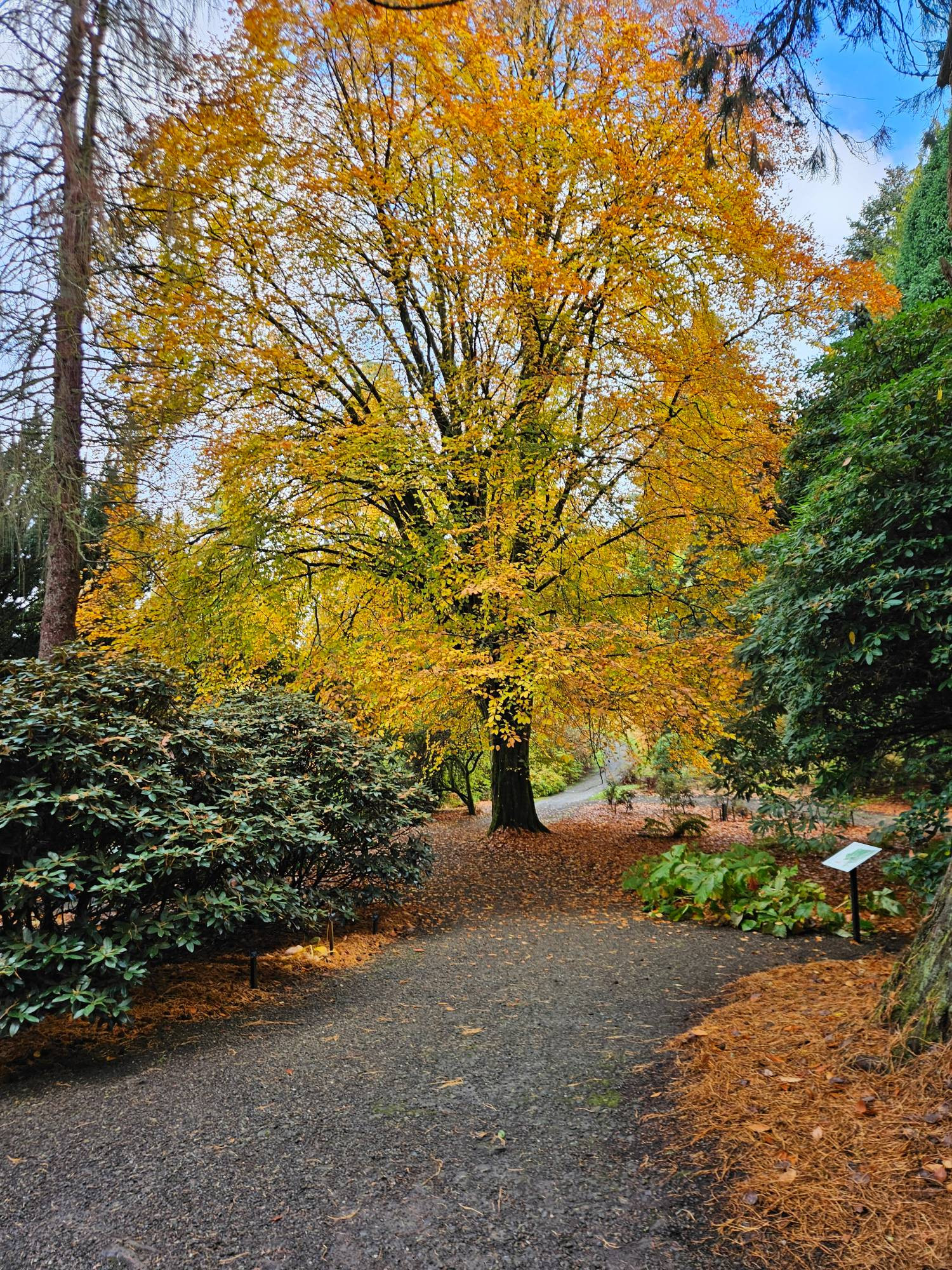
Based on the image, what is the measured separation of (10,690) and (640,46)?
7876 millimetres

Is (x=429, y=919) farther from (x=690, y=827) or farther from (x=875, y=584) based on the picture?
(x=690, y=827)

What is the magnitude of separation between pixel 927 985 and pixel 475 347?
Answer: 8104 millimetres

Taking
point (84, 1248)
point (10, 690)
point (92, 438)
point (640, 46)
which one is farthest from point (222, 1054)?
point (640, 46)

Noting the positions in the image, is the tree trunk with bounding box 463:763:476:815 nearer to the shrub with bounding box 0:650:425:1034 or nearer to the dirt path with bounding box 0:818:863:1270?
the shrub with bounding box 0:650:425:1034

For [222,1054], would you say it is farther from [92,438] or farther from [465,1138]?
[92,438]

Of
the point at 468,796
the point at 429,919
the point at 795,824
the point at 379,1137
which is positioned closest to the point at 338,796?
the point at 429,919

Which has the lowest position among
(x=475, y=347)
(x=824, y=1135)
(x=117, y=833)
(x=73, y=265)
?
(x=824, y=1135)

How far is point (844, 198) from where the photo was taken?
4.64 meters

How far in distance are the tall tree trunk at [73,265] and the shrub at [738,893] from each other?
200 inches

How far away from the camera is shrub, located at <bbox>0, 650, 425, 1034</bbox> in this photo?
10.0 feet

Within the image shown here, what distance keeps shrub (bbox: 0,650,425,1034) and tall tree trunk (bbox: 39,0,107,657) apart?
0.82m

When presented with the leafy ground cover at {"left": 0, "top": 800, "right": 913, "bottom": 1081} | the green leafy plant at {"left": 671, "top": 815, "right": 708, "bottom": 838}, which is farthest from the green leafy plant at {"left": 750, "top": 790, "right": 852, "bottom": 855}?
the green leafy plant at {"left": 671, "top": 815, "right": 708, "bottom": 838}

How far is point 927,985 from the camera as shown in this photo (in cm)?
253

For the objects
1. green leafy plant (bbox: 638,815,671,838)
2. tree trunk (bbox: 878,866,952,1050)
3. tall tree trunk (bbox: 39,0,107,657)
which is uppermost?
tall tree trunk (bbox: 39,0,107,657)
